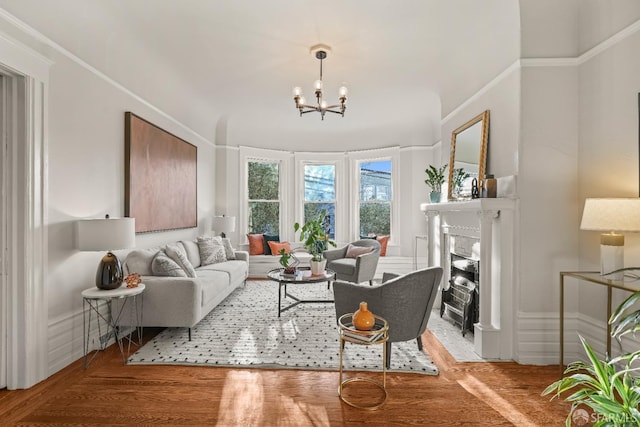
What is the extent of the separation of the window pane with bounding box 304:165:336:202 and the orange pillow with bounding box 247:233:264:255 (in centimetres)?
135

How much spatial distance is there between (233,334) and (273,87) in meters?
3.41

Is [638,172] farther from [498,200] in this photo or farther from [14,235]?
[14,235]

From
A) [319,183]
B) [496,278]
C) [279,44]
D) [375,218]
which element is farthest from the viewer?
[319,183]

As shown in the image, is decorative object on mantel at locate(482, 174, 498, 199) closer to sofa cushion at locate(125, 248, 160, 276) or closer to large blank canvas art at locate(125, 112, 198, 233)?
sofa cushion at locate(125, 248, 160, 276)

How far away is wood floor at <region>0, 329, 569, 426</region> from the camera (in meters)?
2.15

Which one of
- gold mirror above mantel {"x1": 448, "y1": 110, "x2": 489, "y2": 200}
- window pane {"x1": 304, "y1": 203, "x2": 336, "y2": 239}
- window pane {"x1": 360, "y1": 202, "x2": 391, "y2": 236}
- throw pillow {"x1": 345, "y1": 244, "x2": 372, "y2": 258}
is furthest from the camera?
window pane {"x1": 304, "y1": 203, "x2": 336, "y2": 239}

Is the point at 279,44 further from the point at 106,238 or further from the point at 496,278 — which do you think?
the point at 496,278

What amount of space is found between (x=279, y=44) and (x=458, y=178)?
257 cm

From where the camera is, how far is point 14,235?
8.29 ft

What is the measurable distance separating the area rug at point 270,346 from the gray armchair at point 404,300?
31cm

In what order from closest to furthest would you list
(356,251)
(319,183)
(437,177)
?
(437,177), (356,251), (319,183)

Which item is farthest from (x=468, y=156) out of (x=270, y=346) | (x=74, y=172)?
(x=74, y=172)

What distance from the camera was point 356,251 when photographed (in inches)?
230

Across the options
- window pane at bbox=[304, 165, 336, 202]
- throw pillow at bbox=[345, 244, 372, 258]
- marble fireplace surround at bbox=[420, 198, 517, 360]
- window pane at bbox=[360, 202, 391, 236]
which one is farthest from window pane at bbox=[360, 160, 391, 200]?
marble fireplace surround at bbox=[420, 198, 517, 360]
